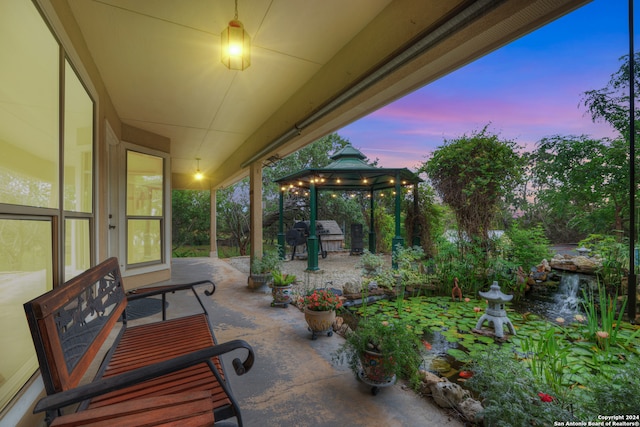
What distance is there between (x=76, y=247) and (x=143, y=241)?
2.91 metres

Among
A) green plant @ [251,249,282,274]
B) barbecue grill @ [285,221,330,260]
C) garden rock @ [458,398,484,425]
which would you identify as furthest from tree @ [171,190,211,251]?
garden rock @ [458,398,484,425]

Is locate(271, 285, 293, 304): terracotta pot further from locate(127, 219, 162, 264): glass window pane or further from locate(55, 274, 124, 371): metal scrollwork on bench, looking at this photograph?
locate(127, 219, 162, 264): glass window pane

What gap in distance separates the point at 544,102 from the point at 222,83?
6.11 meters

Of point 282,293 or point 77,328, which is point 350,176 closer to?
point 282,293

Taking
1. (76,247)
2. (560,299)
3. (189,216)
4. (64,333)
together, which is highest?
(189,216)

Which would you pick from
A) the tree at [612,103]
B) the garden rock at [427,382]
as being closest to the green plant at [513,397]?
the garden rock at [427,382]

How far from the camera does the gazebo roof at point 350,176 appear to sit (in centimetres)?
674

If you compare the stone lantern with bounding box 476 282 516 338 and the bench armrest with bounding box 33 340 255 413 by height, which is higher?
the bench armrest with bounding box 33 340 255 413

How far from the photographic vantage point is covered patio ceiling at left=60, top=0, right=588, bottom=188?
1544 mm

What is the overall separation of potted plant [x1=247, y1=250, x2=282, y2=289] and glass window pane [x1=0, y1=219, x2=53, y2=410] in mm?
3178

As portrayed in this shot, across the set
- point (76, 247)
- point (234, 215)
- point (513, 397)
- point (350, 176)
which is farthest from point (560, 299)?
point (234, 215)

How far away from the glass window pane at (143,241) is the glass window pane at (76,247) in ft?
7.67

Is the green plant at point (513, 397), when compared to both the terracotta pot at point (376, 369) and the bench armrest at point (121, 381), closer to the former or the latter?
the terracotta pot at point (376, 369)

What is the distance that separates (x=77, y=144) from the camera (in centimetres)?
215
